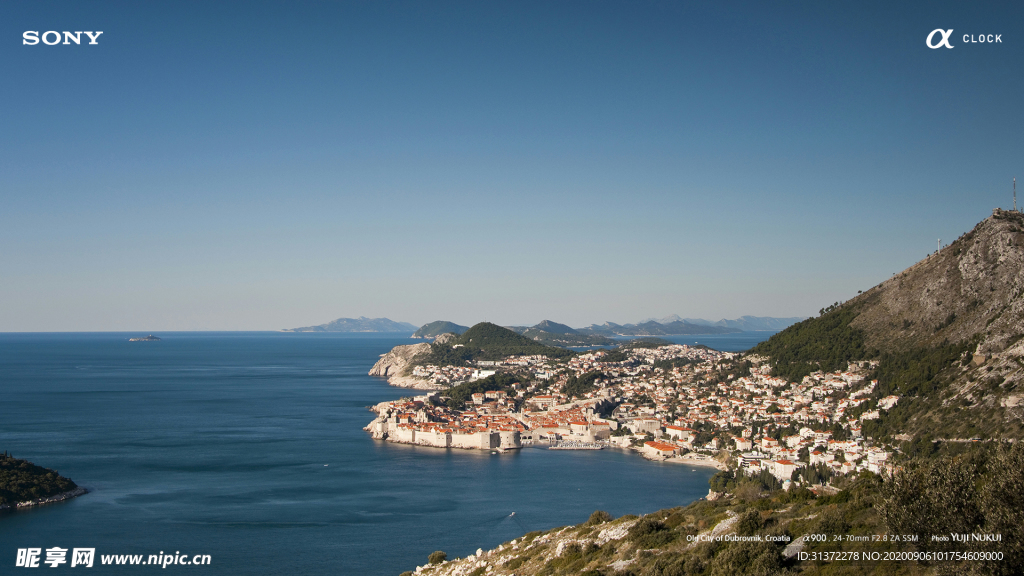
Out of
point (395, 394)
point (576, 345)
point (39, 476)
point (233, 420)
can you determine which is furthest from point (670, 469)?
point (576, 345)

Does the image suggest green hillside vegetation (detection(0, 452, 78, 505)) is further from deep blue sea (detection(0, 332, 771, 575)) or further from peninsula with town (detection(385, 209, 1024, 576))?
peninsula with town (detection(385, 209, 1024, 576))

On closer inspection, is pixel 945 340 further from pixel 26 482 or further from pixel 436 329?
pixel 436 329

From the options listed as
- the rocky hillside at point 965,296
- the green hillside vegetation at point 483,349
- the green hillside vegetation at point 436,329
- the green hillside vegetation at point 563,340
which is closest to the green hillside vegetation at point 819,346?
the rocky hillside at point 965,296

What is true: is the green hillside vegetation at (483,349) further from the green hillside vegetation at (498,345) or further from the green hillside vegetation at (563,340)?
the green hillside vegetation at (563,340)

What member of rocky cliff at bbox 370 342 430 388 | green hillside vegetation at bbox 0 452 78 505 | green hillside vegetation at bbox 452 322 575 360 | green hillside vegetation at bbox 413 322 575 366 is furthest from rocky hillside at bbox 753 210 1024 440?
rocky cliff at bbox 370 342 430 388

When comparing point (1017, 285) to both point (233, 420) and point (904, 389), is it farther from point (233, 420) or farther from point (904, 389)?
point (233, 420)
